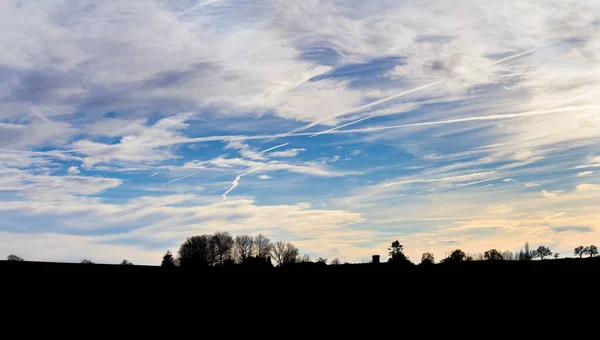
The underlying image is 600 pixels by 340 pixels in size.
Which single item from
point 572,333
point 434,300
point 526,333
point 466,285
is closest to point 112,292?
point 434,300

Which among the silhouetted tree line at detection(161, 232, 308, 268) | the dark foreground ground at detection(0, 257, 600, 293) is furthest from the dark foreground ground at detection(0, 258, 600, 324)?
the silhouetted tree line at detection(161, 232, 308, 268)

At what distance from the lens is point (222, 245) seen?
121m

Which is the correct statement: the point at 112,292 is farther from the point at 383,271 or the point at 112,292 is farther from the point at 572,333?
the point at 572,333

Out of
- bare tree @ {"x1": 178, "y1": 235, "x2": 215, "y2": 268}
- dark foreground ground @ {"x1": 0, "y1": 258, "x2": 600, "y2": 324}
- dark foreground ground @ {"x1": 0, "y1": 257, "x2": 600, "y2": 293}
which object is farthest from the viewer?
bare tree @ {"x1": 178, "y1": 235, "x2": 215, "y2": 268}

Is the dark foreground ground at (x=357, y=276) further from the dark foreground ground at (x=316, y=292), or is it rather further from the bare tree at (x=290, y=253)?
the bare tree at (x=290, y=253)

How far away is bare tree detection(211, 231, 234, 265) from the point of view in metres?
118

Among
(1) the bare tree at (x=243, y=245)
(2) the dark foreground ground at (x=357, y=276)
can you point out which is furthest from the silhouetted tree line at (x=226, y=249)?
(2) the dark foreground ground at (x=357, y=276)

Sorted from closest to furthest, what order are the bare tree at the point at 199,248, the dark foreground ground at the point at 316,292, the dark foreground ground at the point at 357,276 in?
1. the dark foreground ground at the point at 316,292
2. the dark foreground ground at the point at 357,276
3. the bare tree at the point at 199,248

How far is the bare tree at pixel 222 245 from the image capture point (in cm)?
11781

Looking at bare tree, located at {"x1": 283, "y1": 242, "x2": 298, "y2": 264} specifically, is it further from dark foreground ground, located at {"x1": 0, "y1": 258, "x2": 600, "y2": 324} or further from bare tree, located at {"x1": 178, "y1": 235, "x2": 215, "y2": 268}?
dark foreground ground, located at {"x1": 0, "y1": 258, "x2": 600, "y2": 324}

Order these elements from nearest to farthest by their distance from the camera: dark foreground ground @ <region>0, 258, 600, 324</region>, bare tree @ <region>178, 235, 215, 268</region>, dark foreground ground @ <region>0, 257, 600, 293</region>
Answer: dark foreground ground @ <region>0, 258, 600, 324</region> < dark foreground ground @ <region>0, 257, 600, 293</region> < bare tree @ <region>178, 235, 215, 268</region>

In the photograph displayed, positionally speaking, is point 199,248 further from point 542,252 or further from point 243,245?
point 542,252

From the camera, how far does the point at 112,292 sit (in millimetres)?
12922

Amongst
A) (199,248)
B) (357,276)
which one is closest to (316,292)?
(357,276)
